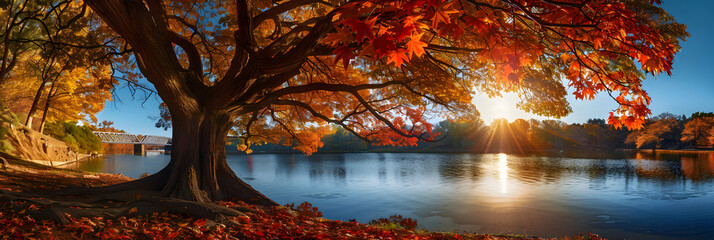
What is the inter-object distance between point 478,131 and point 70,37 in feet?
252

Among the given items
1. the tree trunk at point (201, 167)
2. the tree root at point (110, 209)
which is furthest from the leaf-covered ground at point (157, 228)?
the tree trunk at point (201, 167)

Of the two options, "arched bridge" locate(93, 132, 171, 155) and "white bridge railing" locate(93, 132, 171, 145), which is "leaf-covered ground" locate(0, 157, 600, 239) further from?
"arched bridge" locate(93, 132, 171, 155)

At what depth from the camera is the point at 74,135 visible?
116ft

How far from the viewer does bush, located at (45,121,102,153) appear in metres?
30.7

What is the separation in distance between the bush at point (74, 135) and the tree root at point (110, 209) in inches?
1297

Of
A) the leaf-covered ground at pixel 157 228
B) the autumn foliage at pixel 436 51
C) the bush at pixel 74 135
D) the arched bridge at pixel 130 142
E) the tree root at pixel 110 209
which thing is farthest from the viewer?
the arched bridge at pixel 130 142

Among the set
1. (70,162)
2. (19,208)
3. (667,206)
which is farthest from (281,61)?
(70,162)

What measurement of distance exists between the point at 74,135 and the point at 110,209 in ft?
131

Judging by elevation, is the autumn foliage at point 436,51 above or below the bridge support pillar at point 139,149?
above

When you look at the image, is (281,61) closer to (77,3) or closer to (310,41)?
(310,41)

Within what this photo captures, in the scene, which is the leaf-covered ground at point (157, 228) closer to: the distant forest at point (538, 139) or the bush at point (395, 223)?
the bush at point (395, 223)

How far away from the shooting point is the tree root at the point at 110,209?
417cm

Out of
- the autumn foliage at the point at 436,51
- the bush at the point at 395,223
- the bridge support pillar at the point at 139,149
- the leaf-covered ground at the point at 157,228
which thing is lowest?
the bridge support pillar at the point at 139,149

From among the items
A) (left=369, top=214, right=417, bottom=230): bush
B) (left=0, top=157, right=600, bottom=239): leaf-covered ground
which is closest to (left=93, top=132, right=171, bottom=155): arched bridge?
(left=369, top=214, right=417, bottom=230): bush
